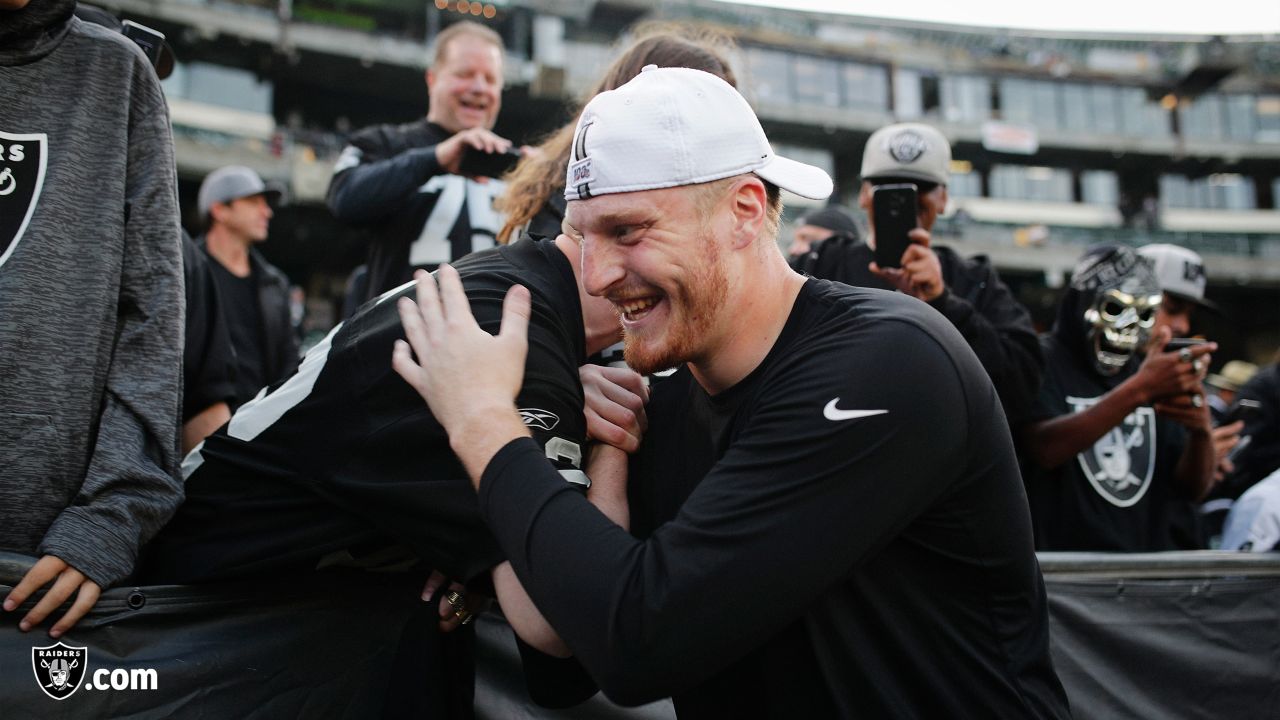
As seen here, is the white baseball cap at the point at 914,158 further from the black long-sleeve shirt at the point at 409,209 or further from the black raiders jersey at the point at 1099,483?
the black long-sleeve shirt at the point at 409,209

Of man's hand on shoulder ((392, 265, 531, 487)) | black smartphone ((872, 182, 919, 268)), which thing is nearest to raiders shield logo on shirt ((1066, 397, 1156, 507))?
black smartphone ((872, 182, 919, 268))

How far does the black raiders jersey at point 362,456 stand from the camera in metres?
1.80

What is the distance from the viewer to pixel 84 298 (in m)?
2.11

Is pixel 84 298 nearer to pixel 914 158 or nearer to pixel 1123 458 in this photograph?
pixel 914 158

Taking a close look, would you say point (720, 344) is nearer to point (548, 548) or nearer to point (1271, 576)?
Answer: point (548, 548)

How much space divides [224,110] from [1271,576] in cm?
3100

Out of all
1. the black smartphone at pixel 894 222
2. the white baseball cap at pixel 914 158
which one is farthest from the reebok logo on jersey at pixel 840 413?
the white baseball cap at pixel 914 158

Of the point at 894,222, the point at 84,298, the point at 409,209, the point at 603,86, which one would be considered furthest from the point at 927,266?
the point at 84,298

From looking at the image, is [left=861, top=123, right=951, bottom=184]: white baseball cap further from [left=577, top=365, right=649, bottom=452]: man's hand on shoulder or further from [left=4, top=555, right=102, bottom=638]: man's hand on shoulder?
[left=4, top=555, right=102, bottom=638]: man's hand on shoulder

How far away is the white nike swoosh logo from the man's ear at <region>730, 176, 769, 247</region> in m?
0.43

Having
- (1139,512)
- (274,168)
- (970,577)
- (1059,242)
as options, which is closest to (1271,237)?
(1059,242)

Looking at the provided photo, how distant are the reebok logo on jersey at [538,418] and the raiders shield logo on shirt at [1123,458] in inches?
A: 110

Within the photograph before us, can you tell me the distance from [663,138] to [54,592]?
4.92ft

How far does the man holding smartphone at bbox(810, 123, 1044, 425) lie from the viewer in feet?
11.0
